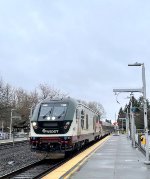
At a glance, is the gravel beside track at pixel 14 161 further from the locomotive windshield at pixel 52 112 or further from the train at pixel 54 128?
the locomotive windshield at pixel 52 112

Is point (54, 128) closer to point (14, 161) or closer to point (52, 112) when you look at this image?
point (52, 112)

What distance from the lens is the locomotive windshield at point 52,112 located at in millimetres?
21172

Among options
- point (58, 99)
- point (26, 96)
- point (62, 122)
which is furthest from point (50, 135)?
point (26, 96)

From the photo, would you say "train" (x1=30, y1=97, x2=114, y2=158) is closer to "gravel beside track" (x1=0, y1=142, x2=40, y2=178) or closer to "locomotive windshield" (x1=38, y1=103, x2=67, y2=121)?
"locomotive windshield" (x1=38, y1=103, x2=67, y2=121)

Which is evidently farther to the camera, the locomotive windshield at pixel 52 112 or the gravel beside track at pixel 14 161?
the locomotive windshield at pixel 52 112

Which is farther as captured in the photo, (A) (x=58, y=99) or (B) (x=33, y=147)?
(A) (x=58, y=99)

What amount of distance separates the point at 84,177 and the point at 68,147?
26.4 ft

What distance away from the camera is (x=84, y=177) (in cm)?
1256

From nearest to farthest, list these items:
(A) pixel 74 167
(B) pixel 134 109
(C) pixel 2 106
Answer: (A) pixel 74 167 → (B) pixel 134 109 → (C) pixel 2 106

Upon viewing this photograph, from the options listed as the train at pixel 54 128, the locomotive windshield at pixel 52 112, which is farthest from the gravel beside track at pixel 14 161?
the locomotive windshield at pixel 52 112

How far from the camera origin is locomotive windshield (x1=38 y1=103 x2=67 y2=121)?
834 inches

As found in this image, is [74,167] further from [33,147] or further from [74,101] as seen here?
[74,101]

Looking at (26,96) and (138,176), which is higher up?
(26,96)

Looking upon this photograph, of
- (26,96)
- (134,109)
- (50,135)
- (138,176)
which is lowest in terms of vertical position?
(138,176)
